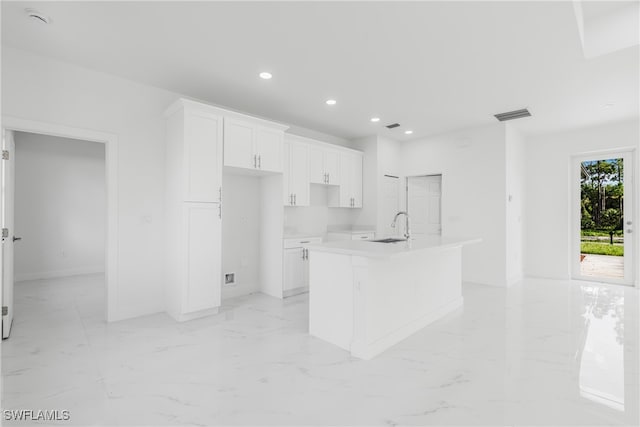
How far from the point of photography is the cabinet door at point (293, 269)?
453 cm

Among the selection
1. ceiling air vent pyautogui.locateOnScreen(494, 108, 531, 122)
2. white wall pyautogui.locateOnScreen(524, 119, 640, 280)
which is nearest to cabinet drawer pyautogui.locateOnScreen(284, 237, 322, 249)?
ceiling air vent pyautogui.locateOnScreen(494, 108, 531, 122)

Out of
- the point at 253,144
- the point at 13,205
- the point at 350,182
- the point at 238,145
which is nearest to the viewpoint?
the point at 13,205

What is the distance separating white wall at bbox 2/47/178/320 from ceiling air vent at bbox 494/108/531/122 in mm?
4711

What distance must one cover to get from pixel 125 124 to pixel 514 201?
6050 mm

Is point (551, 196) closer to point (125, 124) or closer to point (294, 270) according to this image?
point (294, 270)

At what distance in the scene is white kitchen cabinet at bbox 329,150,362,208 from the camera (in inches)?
226

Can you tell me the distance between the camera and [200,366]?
8.01ft

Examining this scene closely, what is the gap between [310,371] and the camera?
7.75 feet

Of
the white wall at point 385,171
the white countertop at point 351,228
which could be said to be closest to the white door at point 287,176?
the white countertop at point 351,228

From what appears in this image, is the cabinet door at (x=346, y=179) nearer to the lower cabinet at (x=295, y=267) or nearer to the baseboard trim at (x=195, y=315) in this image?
the lower cabinet at (x=295, y=267)

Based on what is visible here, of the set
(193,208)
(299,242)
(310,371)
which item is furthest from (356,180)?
(310,371)

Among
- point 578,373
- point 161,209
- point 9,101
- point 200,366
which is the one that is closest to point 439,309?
point 578,373

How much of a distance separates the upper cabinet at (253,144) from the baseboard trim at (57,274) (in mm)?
4416

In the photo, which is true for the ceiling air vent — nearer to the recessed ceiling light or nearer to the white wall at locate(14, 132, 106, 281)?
the recessed ceiling light
